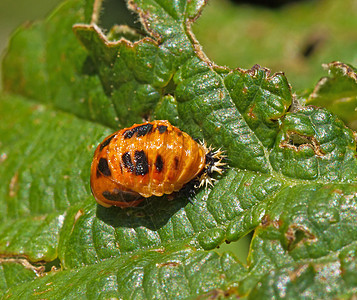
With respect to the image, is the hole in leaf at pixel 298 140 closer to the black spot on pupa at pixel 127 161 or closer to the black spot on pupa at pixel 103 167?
the black spot on pupa at pixel 127 161

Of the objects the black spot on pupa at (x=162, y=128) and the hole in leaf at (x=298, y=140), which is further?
the black spot on pupa at (x=162, y=128)

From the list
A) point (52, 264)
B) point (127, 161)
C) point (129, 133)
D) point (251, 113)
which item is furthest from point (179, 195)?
point (52, 264)

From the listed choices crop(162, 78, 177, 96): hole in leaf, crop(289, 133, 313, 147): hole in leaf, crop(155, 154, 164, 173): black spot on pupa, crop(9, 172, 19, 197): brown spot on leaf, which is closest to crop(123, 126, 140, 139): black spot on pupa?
crop(155, 154, 164, 173): black spot on pupa

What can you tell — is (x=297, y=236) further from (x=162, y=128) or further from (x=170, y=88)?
(x=170, y=88)

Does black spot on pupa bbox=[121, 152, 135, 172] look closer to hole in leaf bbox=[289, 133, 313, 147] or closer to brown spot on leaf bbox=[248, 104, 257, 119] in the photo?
brown spot on leaf bbox=[248, 104, 257, 119]

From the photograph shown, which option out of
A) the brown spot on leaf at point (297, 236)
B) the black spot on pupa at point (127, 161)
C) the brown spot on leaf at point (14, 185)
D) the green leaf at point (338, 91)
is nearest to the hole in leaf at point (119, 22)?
the black spot on pupa at point (127, 161)
